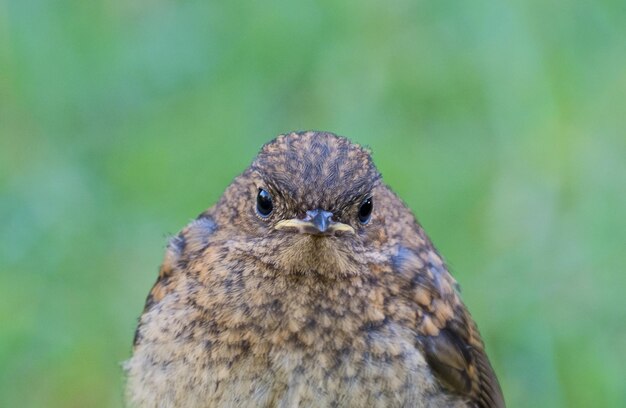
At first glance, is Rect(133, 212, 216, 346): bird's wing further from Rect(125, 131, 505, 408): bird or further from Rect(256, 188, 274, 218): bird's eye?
Rect(256, 188, 274, 218): bird's eye

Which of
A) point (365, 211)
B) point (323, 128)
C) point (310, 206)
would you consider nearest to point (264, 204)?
point (310, 206)

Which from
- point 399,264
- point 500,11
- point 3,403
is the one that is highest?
point 500,11

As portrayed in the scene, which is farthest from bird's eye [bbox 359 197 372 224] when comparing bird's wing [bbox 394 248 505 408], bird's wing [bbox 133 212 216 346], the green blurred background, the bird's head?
the green blurred background

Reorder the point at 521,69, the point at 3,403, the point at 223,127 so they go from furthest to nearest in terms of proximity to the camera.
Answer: the point at 223,127 → the point at 521,69 → the point at 3,403

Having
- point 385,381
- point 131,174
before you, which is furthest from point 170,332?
point 131,174

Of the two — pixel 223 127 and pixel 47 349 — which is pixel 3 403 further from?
pixel 223 127

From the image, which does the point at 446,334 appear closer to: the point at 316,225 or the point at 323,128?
the point at 316,225

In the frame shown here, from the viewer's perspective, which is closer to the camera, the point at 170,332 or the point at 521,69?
the point at 170,332

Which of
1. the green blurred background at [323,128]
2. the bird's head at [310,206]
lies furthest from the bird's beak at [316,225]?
the green blurred background at [323,128]
